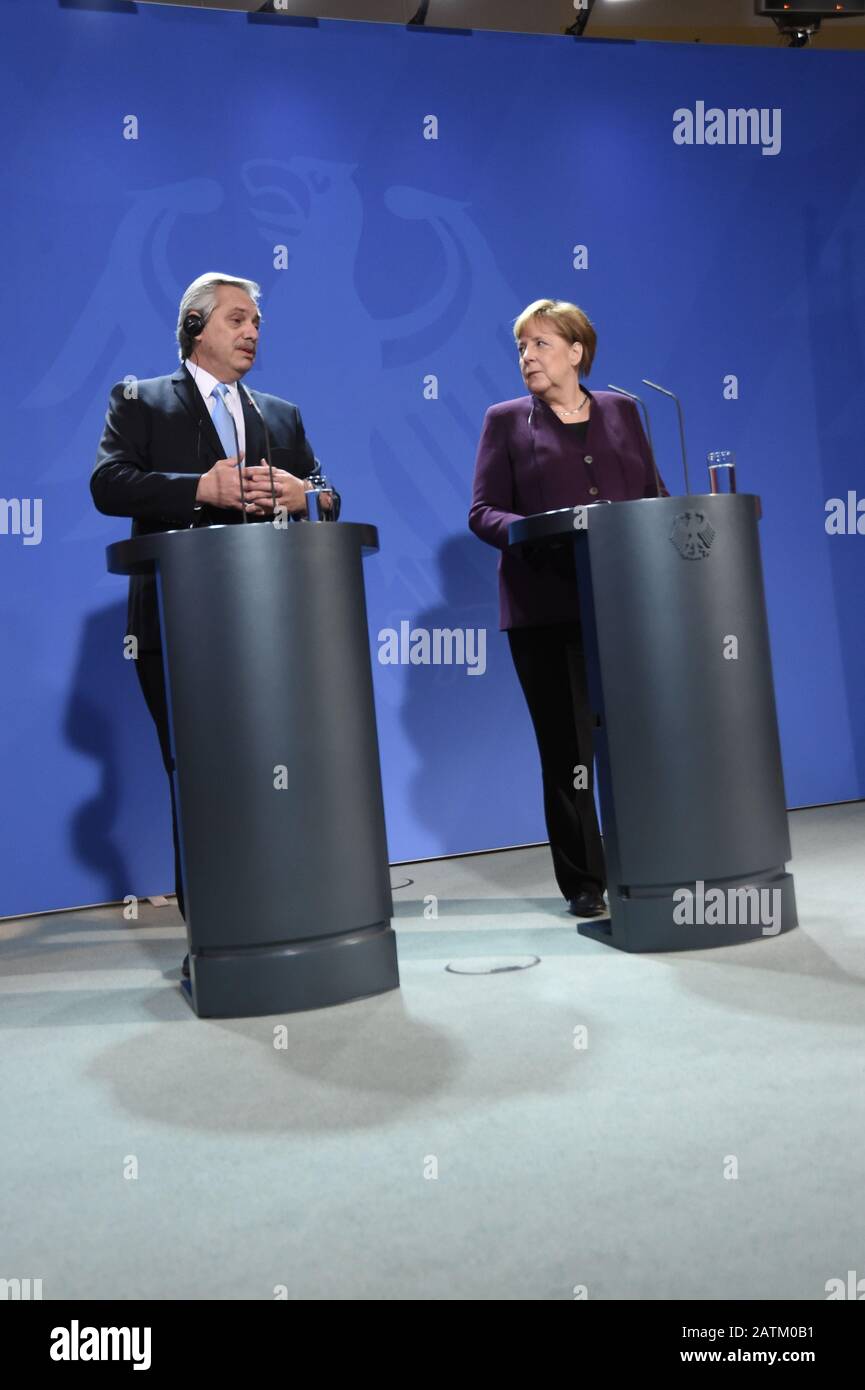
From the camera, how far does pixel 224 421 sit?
3.34 metres

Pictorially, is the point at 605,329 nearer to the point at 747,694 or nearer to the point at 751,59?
the point at 751,59

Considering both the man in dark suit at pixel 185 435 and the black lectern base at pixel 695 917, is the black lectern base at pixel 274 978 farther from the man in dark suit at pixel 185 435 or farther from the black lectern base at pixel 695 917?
the black lectern base at pixel 695 917

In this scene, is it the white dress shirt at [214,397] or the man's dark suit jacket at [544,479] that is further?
the man's dark suit jacket at [544,479]

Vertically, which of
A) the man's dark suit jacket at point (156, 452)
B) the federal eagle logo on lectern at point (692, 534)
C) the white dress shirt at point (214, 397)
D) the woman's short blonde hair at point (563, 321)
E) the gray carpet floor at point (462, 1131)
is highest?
the woman's short blonde hair at point (563, 321)

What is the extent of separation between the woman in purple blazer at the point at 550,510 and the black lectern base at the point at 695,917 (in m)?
0.43

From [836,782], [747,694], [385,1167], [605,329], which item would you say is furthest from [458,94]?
[385,1167]

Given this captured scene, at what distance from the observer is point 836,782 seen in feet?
17.6

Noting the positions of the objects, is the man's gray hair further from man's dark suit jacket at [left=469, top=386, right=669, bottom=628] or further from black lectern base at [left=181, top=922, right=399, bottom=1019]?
black lectern base at [left=181, top=922, right=399, bottom=1019]

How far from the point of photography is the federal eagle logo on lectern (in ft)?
9.93

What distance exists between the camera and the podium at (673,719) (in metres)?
3.03

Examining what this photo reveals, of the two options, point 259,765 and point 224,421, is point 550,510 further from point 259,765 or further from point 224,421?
point 259,765

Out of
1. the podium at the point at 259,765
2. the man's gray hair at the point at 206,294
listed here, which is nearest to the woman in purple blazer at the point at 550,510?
the man's gray hair at the point at 206,294

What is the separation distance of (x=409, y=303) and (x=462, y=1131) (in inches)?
127

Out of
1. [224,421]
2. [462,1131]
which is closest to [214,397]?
[224,421]
